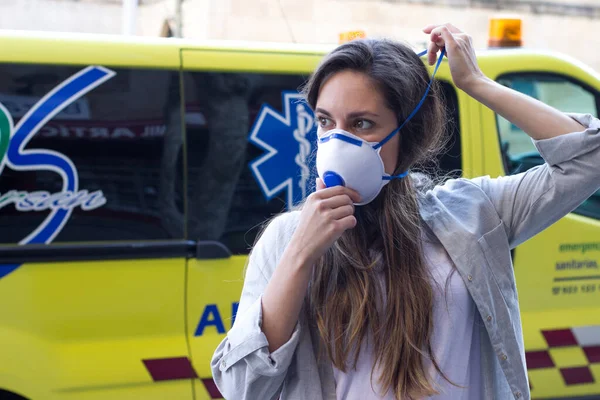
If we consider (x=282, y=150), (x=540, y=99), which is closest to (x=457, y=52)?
(x=282, y=150)

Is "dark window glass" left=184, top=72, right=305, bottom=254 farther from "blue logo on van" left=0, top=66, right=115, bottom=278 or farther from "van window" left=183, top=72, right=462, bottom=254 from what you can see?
"blue logo on van" left=0, top=66, right=115, bottom=278

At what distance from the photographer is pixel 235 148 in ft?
10.5

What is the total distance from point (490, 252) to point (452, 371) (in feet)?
0.91

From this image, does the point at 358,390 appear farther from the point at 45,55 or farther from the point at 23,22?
the point at 23,22

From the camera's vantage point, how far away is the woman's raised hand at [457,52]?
172cm

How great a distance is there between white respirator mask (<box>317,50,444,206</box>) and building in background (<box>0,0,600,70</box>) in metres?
12.0

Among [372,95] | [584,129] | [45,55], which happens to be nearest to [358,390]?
[372,95]

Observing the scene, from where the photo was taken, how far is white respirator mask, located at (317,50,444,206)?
1.63m

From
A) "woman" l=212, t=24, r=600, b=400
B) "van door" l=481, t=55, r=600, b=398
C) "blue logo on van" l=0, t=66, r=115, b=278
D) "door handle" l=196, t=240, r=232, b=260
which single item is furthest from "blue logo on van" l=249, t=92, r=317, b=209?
"woman" l=212, t=24, r=600, b=400

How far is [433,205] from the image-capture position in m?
1.78

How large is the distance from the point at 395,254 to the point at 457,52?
1.53 ft

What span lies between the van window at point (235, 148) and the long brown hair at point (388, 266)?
4.59 ft

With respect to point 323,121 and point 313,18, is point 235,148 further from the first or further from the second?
point 313,18

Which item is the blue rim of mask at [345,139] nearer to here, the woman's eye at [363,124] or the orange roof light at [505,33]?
the woman's eye at [363,124]
